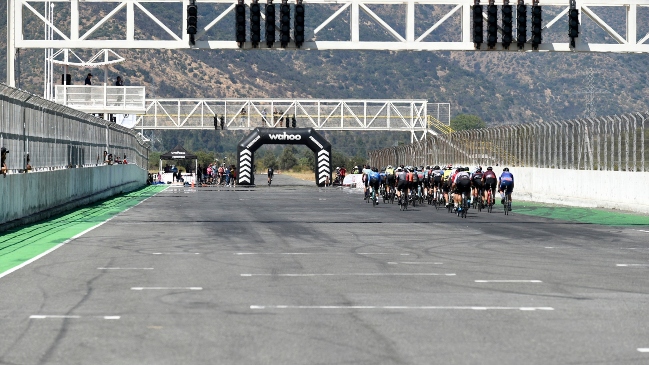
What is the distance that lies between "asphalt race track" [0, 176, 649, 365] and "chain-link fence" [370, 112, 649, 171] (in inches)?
538

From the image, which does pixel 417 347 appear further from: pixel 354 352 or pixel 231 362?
pixel 231 362

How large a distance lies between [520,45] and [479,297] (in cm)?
2220

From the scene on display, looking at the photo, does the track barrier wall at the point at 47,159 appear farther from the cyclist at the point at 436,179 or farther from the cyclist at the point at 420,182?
the cyclist at the point at 436,179

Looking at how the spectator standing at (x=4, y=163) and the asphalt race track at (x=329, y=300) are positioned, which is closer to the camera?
the asphalt race track at (x=329, y=300)

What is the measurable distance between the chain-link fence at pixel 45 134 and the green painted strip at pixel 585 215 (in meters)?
12.9

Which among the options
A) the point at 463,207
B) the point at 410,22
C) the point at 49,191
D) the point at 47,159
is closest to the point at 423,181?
the point at 410,22

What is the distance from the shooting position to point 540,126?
4594 centimetres

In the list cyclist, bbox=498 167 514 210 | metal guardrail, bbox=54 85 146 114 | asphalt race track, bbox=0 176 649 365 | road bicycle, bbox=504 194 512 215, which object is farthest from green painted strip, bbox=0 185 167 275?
metal guardrail, bbox=54 85 146 114

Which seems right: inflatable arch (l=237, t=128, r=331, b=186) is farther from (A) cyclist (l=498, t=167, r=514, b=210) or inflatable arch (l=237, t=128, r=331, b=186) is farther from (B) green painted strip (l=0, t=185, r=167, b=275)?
(A) cyclist (l=498, t=167, r=514, b=210)

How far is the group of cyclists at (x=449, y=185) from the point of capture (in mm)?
32438

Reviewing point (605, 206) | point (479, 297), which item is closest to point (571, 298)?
point (479, 297)

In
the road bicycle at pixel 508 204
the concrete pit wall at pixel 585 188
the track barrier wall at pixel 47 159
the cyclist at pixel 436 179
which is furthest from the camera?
the cyclist at pixel 436 179

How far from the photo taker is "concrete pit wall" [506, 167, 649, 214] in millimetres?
34375

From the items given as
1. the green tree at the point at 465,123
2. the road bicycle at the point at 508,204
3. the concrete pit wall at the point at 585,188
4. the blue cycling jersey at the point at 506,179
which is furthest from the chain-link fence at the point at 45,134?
the green tree at the point at 465,123
